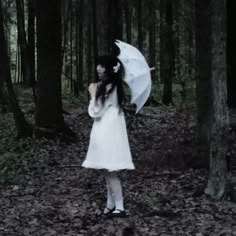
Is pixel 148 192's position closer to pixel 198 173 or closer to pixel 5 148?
pixel 198 173

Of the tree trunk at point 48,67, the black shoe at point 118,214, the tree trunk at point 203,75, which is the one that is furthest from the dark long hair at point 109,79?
the tree trunk at point 48,67

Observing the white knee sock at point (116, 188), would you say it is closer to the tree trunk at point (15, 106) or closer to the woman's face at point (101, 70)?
the woman's face at point (101, 70)

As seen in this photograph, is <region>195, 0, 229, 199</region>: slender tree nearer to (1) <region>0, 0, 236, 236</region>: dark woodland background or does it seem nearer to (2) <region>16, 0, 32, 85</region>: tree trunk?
(1) <region>0, 0, 236, 236</region>: dark woodland background

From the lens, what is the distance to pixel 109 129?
672 centimetres

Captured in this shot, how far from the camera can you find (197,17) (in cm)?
948

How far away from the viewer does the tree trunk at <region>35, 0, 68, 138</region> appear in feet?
42.0

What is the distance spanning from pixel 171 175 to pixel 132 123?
641cm

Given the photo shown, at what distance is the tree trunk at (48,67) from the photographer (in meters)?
12.8

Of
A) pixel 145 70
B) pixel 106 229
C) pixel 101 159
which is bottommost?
pixel 106 229

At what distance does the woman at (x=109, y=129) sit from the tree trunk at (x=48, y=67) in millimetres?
6119

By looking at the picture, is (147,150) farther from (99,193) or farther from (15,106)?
(15,106)

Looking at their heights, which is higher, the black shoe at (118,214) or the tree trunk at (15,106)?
the tree trunk at (15,106)

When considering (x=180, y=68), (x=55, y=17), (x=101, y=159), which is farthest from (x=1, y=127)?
(x=101, y=159)

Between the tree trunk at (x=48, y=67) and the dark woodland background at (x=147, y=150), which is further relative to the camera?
the tree trunk at (x=48, y=67)
